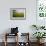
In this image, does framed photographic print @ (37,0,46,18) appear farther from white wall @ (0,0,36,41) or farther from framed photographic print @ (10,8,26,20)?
framed photographic print @ (10,8,26,20)

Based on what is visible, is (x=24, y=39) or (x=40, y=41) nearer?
(x=40, y=41)

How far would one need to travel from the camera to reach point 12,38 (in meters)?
7.27

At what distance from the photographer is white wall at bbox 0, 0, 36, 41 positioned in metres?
7.10

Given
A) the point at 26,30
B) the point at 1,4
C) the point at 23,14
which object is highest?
the point at 1,4

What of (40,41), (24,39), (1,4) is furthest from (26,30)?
(1,4)

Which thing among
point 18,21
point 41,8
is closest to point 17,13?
point 18,21

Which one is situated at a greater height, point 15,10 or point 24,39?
point 15,10

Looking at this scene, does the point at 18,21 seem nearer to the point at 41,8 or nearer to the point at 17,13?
the point at 17,13

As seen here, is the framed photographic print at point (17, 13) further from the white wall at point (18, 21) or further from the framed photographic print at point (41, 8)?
the framed photographic print at point (41, 8)

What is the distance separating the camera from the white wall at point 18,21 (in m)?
7.10

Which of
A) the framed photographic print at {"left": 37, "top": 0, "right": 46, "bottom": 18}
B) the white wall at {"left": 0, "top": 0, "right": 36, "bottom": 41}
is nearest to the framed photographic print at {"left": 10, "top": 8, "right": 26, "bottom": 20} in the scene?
the white wall at {"left": 0, "top": 0, "right": 36, "bottom": 41}

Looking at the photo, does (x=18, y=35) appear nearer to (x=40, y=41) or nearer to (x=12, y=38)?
(x=12, y=38)

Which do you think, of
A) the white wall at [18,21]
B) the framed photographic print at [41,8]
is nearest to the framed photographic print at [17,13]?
the white wall at [18,21]

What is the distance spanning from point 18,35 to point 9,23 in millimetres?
733
